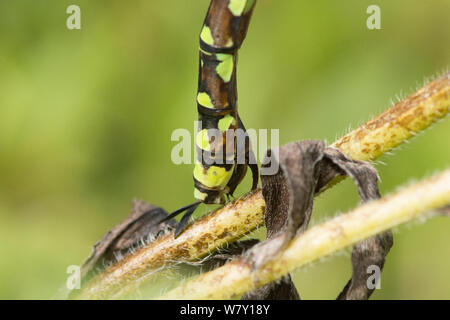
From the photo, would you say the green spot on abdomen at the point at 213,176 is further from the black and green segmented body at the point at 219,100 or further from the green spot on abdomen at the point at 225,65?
the green spot on abdomen at the point at 225,65

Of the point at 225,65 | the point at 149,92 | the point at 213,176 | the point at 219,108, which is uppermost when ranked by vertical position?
the point at 149,92

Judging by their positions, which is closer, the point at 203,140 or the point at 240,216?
the point at 240,216

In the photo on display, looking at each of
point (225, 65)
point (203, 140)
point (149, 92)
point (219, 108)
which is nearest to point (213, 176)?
point (203, 140)

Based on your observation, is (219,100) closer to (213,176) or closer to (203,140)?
(203,140)

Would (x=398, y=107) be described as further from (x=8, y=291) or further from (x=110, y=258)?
(x=8, y=291)

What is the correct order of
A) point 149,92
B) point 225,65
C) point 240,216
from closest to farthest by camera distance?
point 240,216
point 225,65
point 149,92

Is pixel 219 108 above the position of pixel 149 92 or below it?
below

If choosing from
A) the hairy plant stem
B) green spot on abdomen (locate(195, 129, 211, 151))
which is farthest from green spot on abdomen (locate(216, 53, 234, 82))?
the hairy plant stem

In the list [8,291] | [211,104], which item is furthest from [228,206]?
[8,291]

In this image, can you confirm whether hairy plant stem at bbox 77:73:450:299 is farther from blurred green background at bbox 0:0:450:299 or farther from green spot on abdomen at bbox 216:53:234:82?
blurred green background at bbox 0:0:450:299
